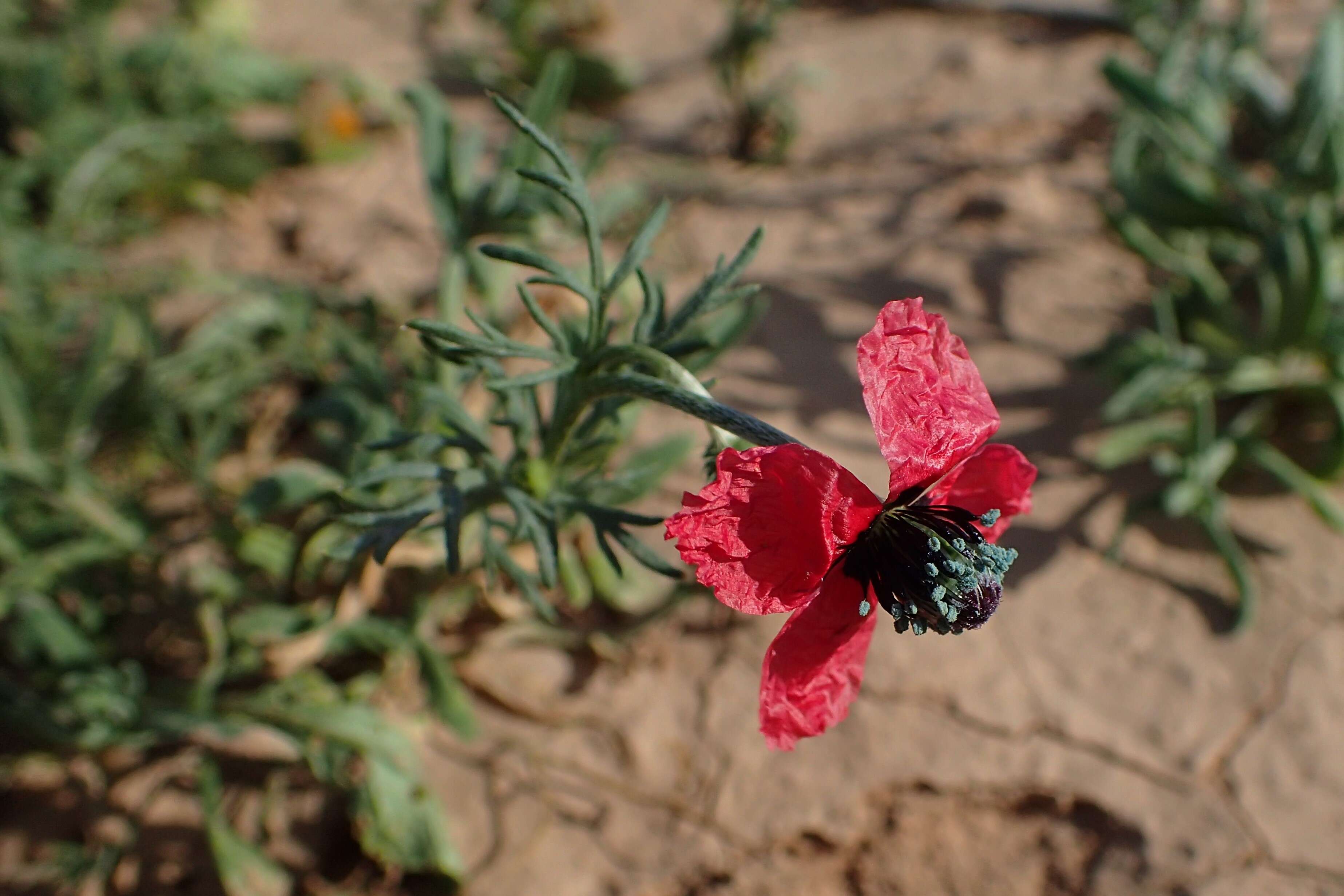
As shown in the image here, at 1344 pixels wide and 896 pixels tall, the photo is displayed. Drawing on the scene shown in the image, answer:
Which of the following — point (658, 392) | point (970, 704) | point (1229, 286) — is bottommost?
point (970, 704)

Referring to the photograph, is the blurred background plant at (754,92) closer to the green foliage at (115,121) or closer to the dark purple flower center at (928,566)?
the green foliage at (115,121)

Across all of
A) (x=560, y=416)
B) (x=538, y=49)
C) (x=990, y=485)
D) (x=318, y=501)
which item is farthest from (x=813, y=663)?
(x=538, y=49)

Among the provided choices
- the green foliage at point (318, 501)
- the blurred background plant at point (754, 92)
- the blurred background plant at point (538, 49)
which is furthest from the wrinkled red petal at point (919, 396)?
the blurred background plant at point (538, 49)

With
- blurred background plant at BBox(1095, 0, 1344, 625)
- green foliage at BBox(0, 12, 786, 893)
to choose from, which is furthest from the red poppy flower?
blurred background plant at BBox(1095, 0, 1344, 625)

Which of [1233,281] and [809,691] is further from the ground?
[809,691]

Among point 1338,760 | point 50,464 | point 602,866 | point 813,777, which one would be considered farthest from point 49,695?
point 1338,760

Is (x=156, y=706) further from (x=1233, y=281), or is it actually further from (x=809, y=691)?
(x=1233, y=281)

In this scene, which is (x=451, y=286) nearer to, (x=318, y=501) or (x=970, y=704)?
(x=318, y=501)
